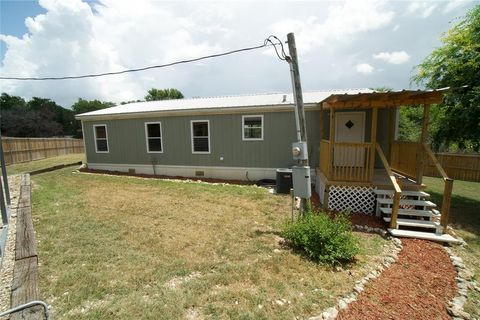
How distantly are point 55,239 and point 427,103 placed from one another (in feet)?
26.8

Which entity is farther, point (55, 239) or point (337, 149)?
point (337, 149)

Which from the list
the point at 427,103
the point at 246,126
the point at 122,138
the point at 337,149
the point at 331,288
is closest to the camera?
A: the point at 331,288

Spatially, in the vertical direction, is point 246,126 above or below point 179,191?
above

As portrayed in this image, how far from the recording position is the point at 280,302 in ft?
8.87

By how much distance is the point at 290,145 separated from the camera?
8.63 meters

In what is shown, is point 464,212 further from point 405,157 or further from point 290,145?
point 290,145

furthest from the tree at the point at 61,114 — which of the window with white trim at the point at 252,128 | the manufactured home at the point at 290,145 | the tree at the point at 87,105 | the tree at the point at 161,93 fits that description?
the window with white trim at the point at 252,128

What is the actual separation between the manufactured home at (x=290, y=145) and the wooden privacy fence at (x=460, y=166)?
27.1ft

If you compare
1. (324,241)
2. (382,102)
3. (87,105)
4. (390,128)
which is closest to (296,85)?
(382,102)

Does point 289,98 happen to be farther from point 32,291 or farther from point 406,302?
point 32,291

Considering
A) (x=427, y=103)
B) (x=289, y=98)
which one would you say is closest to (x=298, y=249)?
(x=427, y=103)

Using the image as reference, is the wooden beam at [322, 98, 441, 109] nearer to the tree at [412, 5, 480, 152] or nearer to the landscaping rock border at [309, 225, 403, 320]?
the tree at [412, 5, 480, 152]

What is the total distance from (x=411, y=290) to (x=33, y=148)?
22073 millimetres

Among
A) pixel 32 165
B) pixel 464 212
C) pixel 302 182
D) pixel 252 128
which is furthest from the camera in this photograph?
pixel 32 165
